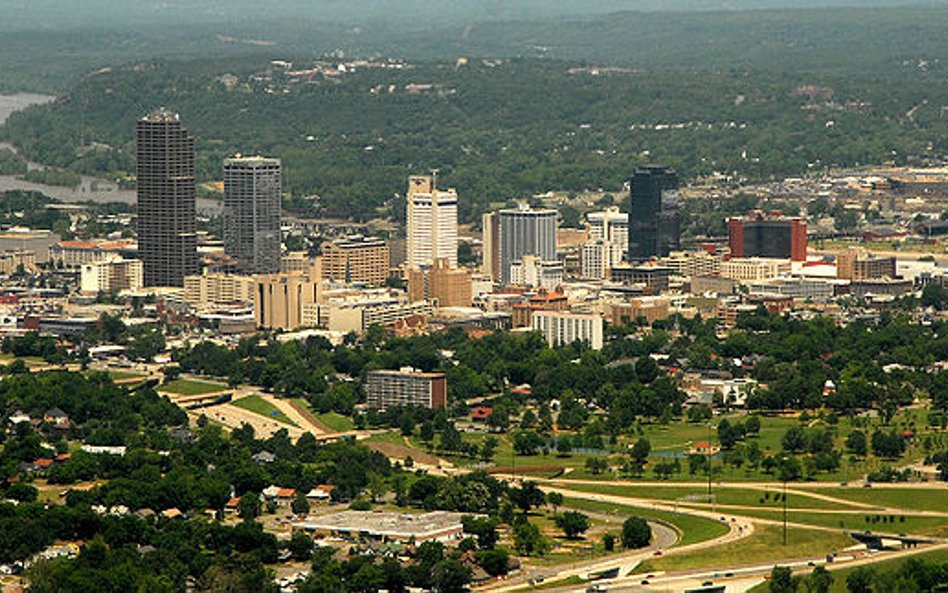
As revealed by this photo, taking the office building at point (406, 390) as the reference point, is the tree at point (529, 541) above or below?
below

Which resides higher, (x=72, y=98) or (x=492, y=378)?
(x=72, y=98)

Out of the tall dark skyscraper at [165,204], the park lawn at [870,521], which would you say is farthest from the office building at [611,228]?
the park lawn at [870,521]

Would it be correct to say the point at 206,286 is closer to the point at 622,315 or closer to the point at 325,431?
the point at 622,315

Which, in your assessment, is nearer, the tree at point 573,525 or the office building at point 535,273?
the tree at point 573,525

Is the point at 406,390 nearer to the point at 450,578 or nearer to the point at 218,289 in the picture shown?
the point at 218,289

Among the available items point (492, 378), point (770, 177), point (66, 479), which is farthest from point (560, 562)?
point (770, 177)

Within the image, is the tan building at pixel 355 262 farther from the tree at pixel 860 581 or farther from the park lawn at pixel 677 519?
the tree at pixel 860 581

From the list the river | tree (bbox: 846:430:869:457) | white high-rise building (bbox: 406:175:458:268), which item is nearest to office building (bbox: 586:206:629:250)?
white high-rise building (bbox: 406:175:458:268)
